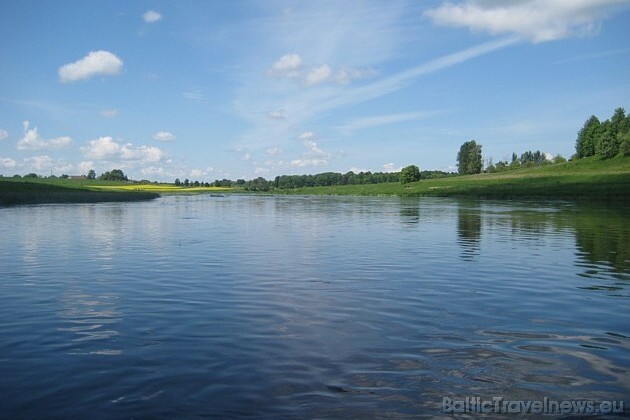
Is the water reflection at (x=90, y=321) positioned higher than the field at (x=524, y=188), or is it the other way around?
the field at (x=524, y=188)

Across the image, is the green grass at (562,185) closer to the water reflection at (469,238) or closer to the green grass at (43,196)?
the water reflection at (469,238)

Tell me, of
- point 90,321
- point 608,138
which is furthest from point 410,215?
point 608,138

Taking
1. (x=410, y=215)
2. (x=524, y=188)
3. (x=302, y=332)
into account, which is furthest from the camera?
(x=524, y=188)

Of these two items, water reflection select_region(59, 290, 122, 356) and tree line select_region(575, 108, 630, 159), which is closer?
water reflection select_region(59, 290, 122, 356)

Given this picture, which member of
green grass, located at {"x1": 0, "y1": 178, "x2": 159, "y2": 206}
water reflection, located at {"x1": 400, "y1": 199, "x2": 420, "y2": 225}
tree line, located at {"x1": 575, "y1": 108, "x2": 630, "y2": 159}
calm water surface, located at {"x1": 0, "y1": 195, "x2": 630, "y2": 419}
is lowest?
calm water surface, located at {"x1": 0, "y1": 195, "x2": 630, "y2": 419}

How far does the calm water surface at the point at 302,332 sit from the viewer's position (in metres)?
8.87

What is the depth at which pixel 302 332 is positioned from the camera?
12750 mm

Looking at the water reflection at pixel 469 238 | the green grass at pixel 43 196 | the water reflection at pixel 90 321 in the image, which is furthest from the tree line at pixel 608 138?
the water reflection at pixel 90 321

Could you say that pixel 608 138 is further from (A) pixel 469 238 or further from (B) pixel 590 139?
(A) pixel 469 238

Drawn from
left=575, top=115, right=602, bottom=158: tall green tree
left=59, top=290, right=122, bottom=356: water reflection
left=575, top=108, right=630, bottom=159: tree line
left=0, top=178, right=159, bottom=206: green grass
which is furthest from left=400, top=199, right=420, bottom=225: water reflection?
left=575, top=115, right=602, bottom=158: tall green tree

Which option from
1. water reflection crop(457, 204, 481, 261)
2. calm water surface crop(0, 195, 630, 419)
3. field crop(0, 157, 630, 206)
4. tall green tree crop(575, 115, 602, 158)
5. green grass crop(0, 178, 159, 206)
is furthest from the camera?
tall green tree crop(575, 115, 602, 158)

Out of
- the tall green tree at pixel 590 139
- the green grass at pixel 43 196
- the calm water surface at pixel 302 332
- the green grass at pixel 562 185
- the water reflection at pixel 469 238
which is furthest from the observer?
the tall green tree at pixel 590 139

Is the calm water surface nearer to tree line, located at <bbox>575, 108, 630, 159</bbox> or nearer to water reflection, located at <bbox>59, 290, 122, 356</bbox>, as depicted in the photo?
water reflection, located at <bbox>59, 290, 122, 356</bbox>

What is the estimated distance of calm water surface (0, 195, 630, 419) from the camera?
349 inches
